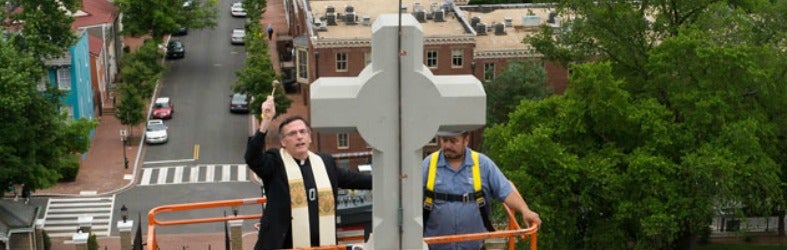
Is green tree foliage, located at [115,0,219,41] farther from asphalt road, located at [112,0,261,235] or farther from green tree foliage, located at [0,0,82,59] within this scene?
green tree foliage, located at [0,0,82,59]

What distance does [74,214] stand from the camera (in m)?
60.1

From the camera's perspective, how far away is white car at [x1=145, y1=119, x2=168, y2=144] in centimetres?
7081

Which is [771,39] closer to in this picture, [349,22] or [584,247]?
[584,247]

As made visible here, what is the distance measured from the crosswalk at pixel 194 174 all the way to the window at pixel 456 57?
1193 cm

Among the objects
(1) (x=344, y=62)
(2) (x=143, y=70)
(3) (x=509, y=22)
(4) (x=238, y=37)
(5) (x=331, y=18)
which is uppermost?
(5) (x=331, y=18)

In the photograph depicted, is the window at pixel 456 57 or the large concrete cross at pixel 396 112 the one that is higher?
the large concrete cross at pixel 396 112

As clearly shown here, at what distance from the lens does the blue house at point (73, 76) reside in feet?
215

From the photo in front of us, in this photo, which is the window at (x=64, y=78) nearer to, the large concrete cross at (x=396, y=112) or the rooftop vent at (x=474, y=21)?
the rooftop vent at (x=474, y=21)

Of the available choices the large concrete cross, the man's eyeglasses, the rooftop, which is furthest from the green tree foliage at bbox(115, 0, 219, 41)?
the large concrete cross

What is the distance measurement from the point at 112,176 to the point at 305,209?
5465cm

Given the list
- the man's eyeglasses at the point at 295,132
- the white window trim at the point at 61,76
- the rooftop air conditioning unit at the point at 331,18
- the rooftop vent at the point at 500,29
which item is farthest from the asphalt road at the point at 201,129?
the man's eyeglasses at the point at 295,132

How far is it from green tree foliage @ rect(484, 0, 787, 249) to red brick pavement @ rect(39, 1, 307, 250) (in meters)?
15.8

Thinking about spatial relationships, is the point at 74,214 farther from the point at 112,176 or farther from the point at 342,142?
the point at 342,142

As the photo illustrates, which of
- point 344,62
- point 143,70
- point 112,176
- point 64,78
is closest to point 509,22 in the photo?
point 344,62
